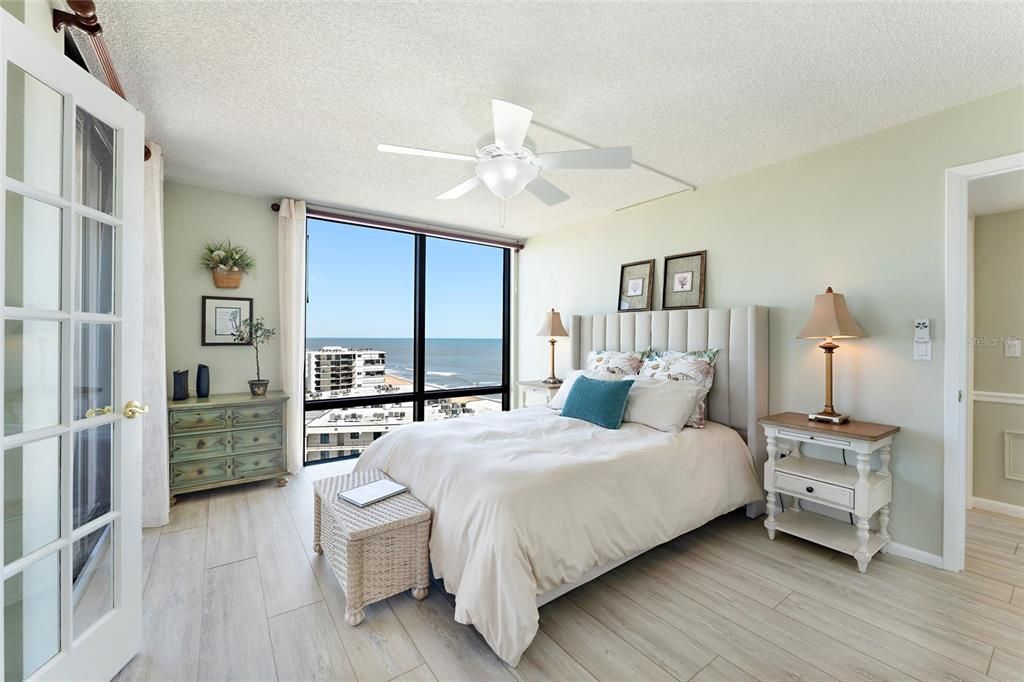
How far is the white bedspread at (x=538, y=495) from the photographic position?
176 cm

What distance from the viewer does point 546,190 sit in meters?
2.62

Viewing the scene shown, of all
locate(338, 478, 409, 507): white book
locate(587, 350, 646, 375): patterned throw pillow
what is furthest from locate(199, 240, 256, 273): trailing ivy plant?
locate(587, 350, 646, 375): patterned throw pillow

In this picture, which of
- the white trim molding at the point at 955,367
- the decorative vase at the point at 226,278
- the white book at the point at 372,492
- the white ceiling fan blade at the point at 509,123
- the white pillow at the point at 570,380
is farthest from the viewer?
the decorative vase at the point at 226,278

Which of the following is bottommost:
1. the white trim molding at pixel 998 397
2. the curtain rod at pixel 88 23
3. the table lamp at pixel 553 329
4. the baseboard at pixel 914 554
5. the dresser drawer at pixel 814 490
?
the baseboard at pixel 914 554

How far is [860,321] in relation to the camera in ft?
9.09

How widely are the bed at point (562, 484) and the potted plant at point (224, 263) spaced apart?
2176mm

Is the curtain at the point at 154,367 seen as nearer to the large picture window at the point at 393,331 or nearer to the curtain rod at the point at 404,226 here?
the curtain rod at the point at 404,226

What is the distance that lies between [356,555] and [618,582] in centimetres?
135

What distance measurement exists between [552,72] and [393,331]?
344cm

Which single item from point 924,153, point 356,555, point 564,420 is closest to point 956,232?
point 924,153

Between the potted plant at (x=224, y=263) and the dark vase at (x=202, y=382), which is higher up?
the potted plant at (x=224, y=263)

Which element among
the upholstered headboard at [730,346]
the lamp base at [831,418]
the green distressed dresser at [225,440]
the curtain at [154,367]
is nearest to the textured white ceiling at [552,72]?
the curtain at [154,367]

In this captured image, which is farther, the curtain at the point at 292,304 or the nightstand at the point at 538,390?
the nightstand at the point at 538,390

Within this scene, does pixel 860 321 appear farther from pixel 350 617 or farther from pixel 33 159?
pixel 33 159
